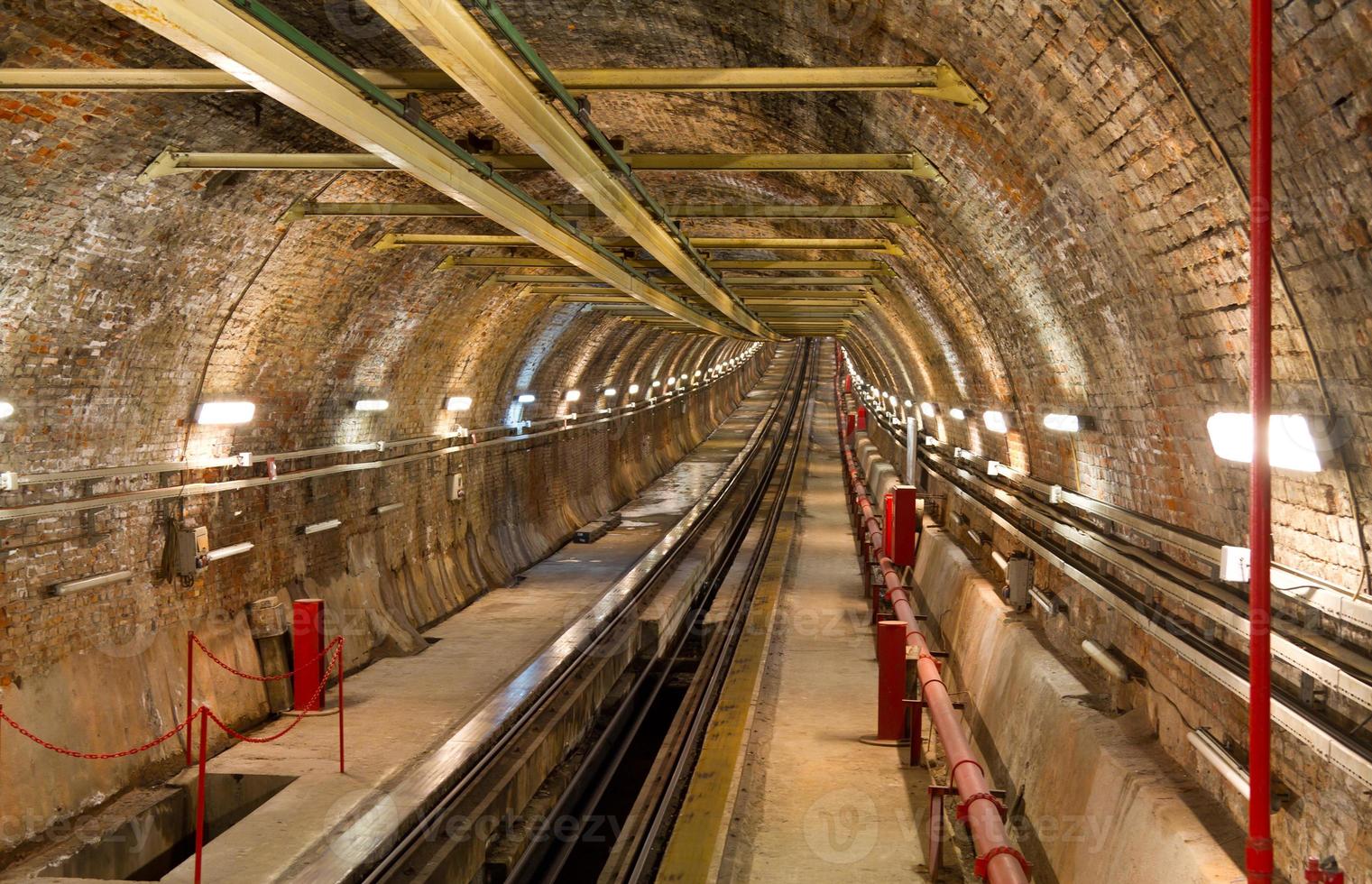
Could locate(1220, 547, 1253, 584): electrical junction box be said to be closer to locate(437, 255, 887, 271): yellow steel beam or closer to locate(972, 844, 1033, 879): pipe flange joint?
locate(972, 844, 1033, 879): pipe flange joint

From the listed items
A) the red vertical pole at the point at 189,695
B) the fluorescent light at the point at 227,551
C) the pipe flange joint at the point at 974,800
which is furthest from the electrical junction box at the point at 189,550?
the pipe flange joint at the point at 974,800

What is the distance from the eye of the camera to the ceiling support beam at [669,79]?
5797 millimetres

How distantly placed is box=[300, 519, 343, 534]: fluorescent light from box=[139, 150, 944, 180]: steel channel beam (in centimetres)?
504

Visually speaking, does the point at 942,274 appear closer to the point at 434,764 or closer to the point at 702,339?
the point at 434,764

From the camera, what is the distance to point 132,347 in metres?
8.62

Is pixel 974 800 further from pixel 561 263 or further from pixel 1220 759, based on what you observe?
pixel 561 263

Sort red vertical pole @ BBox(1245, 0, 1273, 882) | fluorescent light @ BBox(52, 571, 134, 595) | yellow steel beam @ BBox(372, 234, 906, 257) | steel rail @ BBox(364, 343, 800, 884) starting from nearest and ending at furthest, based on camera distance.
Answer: red vertical pole @ BBox(1245, 0, 1273, 882) < steel rail @ BBox(364, 343, 800, 884) < fluorescent light @ BBox(52, 571, 134, 595) < yellow steel beam @ BBox(372, 234, 906, 257)

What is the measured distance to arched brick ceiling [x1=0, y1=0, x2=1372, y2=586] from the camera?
4129 mm

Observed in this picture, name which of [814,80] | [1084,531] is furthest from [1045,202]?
[1084,531]

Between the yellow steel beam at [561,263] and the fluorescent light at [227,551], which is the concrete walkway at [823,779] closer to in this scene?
the yellow steel beam at [561,263]

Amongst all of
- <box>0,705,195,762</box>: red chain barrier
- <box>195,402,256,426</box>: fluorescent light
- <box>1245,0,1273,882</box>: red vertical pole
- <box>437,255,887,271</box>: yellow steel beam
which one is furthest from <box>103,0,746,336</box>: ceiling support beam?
<box>437,255,887,271</box>: yellow steel beam

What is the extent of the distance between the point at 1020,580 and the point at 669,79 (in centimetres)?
584

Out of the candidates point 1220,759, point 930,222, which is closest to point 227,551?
point 930,222

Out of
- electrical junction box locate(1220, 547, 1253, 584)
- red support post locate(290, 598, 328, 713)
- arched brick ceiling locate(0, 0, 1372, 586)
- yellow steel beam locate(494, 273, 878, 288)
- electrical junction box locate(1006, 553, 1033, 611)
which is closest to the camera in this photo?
arched brick ceiling locate(0, 0, 1372, 586)
